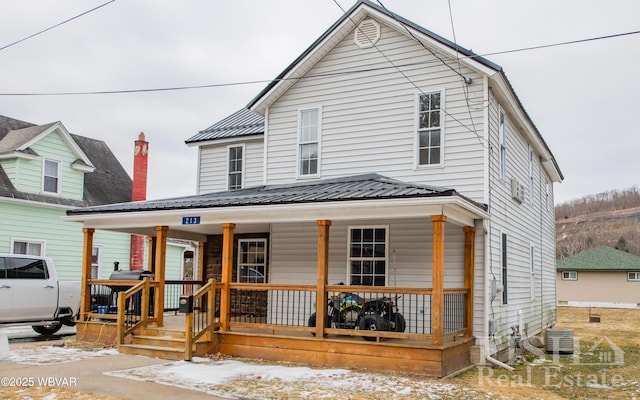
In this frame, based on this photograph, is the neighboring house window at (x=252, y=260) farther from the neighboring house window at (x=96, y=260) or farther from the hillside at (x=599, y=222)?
the hillside at (x=599, y=222)

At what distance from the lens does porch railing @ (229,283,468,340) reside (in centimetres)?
1124

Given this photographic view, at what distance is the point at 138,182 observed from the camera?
2470cm

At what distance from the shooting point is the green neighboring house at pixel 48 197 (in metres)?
20.9

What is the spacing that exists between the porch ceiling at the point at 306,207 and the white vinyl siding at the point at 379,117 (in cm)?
62

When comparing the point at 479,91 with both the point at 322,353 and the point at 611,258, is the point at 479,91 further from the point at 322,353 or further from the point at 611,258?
the point at 611,258

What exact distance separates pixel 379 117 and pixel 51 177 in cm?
1397

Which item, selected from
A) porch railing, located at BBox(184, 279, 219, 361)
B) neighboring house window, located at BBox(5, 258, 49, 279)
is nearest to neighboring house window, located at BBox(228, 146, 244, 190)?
neighboring house window, located at BBox(5, 258, 49, 279)

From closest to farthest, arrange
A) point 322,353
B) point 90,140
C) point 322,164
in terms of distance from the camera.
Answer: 1. point 322,353
2. point 322,164
3. point 90,140

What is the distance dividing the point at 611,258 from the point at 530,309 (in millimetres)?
30799

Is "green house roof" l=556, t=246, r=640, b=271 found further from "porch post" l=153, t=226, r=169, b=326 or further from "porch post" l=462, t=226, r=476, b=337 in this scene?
"porch post" l=153, t=226, r=169, b=326

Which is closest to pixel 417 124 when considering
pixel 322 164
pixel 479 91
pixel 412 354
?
pixel 479 91

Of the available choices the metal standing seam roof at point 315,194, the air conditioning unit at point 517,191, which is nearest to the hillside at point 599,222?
the air conditioning unit at point 517,191

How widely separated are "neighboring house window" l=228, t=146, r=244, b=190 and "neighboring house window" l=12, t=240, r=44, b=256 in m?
8.24

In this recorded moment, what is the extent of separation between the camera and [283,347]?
40.0 feet
